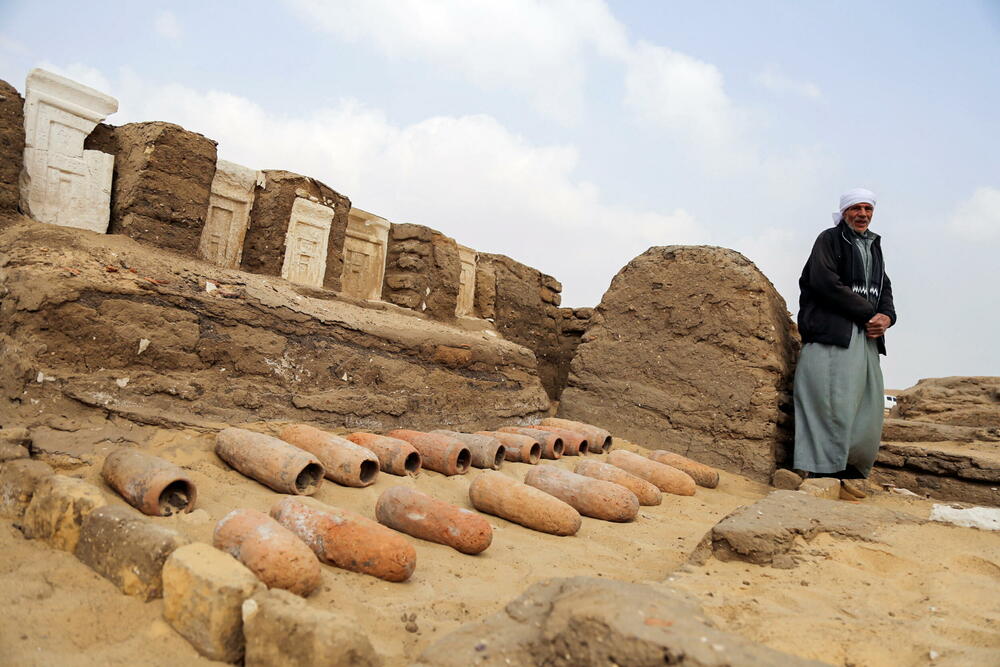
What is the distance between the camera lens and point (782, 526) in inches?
114

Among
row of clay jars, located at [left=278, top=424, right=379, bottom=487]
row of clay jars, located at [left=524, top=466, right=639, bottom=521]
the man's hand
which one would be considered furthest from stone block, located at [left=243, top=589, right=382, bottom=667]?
the man's hand

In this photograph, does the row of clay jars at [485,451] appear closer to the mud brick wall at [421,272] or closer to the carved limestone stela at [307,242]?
the carved limestone stela at [307,242]

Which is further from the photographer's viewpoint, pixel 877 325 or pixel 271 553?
pixel 877 325

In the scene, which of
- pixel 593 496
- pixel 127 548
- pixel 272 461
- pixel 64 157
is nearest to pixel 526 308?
A: pixel 593 496

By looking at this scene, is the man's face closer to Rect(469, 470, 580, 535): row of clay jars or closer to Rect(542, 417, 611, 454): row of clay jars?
Rect(542, 417, 611, 454): row of clay jars

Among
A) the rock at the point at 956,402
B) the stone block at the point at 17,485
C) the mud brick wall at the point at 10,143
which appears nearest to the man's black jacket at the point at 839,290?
the rock at the point at 956,402

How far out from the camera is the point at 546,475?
4.16 m

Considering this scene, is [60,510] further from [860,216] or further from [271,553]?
[860,216]

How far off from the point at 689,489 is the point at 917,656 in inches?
123

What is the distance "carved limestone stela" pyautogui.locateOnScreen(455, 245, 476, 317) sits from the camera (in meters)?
8.19

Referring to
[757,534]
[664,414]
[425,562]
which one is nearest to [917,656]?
[757,534]

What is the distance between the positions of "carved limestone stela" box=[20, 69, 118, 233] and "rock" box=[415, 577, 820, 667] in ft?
14.3

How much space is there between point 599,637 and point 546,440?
12.6 feet

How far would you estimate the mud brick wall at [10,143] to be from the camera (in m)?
4.07
